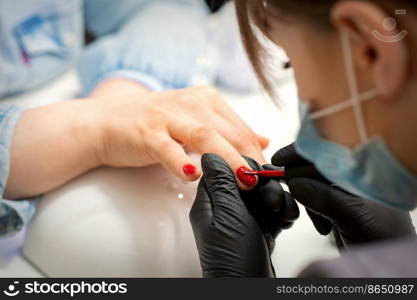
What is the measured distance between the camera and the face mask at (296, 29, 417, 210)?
1.63 ft

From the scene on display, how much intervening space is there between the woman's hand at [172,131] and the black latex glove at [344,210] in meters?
0.07

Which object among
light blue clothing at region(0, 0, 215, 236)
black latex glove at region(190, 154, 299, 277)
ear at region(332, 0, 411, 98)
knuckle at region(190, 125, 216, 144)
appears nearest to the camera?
ear at region(332, 0, 411, 98)

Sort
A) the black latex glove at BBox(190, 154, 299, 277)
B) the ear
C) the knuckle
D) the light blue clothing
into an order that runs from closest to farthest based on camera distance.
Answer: the ear < the black latex glove at BBox(190, 154, 299, 277) < the knuckle < the light blue clothing

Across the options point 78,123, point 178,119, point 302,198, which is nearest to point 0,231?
point 78,123

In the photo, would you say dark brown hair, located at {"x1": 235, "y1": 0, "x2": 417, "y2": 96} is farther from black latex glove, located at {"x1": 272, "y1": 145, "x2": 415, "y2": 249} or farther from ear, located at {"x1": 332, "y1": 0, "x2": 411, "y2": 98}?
black latex glove, located at {"x1": 272, "y1": 145, "x2": 415, "y2": 249}

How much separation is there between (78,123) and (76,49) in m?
0.35

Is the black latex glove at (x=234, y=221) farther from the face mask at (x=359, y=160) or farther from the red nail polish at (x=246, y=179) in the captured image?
the face mask at (x=359, y=160)

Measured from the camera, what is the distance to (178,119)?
2.49 feet

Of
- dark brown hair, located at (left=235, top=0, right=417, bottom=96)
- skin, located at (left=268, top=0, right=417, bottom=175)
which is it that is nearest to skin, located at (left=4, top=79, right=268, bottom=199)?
dark brown hair, located at (left=235, top=0, right=417, bottom=96)

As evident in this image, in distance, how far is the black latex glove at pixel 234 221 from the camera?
0.63m

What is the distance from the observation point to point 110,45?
101 centimetres

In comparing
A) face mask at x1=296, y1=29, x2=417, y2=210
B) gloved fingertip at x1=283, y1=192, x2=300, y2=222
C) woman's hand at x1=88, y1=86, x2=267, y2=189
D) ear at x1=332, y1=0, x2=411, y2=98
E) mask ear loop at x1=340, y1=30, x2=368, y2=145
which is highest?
ear at x1=332, y1=0, x2=411, y2=98

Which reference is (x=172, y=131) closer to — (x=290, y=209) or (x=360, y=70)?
(x=290, y=209)

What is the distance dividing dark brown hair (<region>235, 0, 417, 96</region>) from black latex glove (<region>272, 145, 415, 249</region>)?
13 cm
